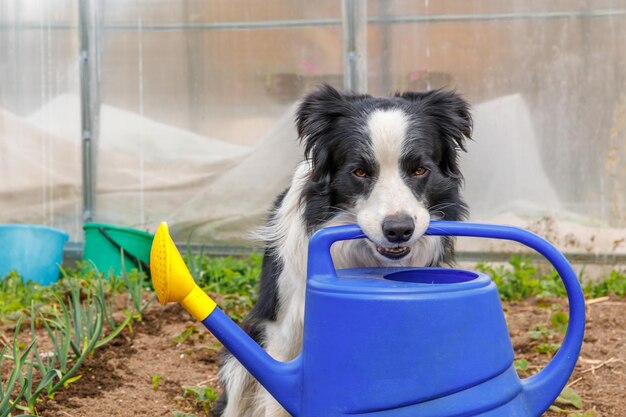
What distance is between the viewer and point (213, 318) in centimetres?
211

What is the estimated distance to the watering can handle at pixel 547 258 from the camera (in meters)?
1.99

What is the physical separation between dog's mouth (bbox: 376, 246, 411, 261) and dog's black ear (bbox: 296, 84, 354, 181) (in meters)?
0.45

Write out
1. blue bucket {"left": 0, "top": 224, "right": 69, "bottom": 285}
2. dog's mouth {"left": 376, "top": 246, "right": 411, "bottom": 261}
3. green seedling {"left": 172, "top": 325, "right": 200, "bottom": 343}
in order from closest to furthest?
dog's mouth {"left": 376, "top": 246, "right": 411, "bottom": 261} → green seedling {"left": 172, "top": 325, "right": 200, "bottom": 343} → blue bucket {"left": 0, "top": 224, "right": 69, "bottom": 285}

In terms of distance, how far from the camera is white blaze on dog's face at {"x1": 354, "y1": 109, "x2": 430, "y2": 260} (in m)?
2.46

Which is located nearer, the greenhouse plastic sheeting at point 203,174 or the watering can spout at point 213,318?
the watering can spout at point 213,318

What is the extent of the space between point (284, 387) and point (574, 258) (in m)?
4.11

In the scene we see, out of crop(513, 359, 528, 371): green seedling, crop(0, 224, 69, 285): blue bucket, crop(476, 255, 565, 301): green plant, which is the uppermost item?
crop(0, 224, 69, 285): blue bucket

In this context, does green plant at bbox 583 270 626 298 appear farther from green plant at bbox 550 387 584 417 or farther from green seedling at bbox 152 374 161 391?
green seedling at bbox 152 374 161 391

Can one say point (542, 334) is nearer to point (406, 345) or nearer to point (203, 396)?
point (203, 396)

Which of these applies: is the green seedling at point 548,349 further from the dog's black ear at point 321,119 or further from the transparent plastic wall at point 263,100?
the transparent plastic wall at point 263,100

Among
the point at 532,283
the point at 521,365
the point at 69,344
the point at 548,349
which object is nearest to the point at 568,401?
the point at 521,365

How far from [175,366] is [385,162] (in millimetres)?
1557

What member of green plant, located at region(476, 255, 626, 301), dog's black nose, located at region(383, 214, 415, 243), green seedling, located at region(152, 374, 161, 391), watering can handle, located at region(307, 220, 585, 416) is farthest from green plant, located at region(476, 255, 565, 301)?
watering can handle, located at region(307, 220, 585, 416)

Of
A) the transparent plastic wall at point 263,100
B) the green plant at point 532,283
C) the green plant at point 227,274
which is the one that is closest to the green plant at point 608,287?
the green plant at point 532,283
